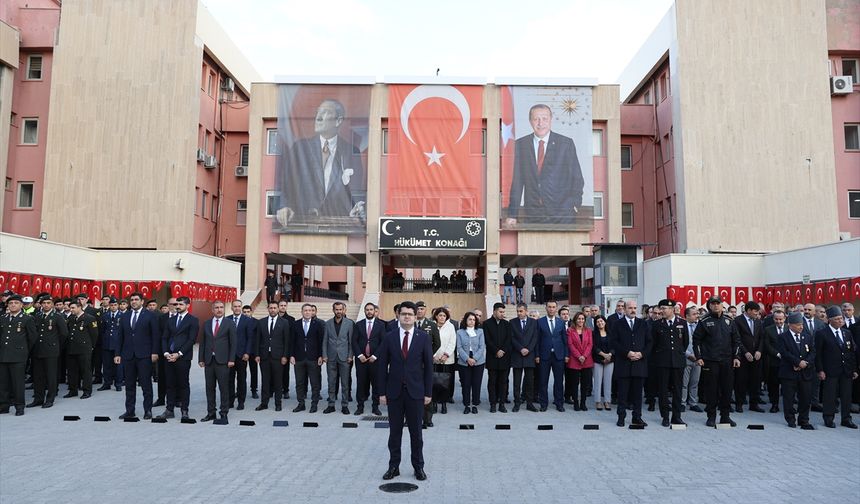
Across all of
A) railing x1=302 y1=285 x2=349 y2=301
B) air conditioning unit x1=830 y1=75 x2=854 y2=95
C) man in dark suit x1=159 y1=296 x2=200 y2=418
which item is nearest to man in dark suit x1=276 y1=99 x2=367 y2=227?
railing x1=302 y1=285 x2=349 y2=301

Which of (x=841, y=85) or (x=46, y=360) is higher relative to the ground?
(x=841, y=85)

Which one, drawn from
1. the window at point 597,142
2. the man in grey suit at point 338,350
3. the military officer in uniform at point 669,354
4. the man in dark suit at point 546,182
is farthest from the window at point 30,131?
the military officer in uniform at point 669,354

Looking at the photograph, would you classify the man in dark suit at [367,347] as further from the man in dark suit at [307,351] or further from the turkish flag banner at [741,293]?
the turkish flag banner at [741,293]

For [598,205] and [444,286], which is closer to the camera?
[598,205]

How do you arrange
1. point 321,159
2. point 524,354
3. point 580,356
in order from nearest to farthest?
point 524,354
point 580,356
point 321,159

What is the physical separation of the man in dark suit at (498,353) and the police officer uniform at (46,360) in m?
7.87

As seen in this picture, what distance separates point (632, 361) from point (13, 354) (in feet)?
33.8

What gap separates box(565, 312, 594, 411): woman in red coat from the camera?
11398mm

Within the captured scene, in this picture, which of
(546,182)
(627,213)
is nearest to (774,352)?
(546,182)

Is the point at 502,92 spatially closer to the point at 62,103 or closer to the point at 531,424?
the point at 62,103

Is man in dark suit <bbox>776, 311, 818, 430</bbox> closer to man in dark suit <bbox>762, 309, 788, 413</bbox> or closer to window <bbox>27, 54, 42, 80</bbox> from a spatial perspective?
man in dark suit <bbox>762, 309, 788, 413</bbox>

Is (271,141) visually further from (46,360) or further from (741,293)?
(741,293)

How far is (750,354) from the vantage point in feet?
35.4

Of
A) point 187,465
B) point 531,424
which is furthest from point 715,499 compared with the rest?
point 187,465
